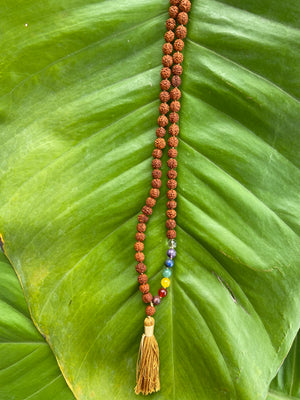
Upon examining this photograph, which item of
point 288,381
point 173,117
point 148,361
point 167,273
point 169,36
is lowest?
point 288,381

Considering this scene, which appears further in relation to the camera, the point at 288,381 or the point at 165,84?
the point at 288,381

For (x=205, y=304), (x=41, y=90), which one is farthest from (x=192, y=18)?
(x=205, y=304)

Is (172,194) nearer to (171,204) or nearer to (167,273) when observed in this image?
(171,204)

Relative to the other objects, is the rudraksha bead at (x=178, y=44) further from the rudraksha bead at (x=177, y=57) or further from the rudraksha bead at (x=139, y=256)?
the rudraksha bead at (x=139, y=256)

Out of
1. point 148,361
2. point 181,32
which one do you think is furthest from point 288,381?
point 181,32

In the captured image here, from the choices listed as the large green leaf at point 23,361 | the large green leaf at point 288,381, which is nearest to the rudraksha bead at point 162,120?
the large green leaf at point 23,361

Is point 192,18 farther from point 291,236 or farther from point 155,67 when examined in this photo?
point 291,236
